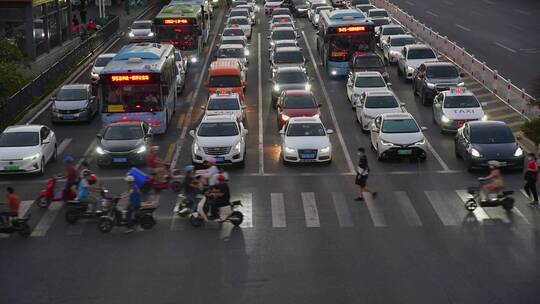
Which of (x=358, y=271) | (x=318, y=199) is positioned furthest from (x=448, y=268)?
(x=318, y=199)

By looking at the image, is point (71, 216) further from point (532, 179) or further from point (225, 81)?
point (225, 81)

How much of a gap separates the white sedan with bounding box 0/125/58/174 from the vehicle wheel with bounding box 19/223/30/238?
7.12m

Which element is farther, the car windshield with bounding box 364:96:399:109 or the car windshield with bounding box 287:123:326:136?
the car windshield with bounding box 364:96:399:109

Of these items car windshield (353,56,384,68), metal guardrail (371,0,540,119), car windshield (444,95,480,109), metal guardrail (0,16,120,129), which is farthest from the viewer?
car windshield (353,56,384,68)

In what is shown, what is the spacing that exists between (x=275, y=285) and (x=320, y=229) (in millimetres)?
4907

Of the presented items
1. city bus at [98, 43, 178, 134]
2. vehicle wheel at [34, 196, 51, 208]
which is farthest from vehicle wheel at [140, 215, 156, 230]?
city bus at [98, 43, 178, 134]

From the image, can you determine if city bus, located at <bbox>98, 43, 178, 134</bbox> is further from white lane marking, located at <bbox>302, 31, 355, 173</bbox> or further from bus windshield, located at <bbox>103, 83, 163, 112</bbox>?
white lane marking, located at <bbox>302, 31, 355, 173</bbox>

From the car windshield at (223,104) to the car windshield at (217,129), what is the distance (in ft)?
16.7

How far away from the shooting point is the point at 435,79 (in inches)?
1715

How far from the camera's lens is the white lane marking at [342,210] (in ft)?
86.2

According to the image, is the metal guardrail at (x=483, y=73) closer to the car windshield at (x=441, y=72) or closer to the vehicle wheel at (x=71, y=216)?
the car windshield at (x=441, y=72)

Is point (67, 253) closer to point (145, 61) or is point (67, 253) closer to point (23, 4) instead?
point (145, 61)

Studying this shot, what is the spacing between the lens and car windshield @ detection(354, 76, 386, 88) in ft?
143

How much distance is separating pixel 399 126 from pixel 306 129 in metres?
3.26
